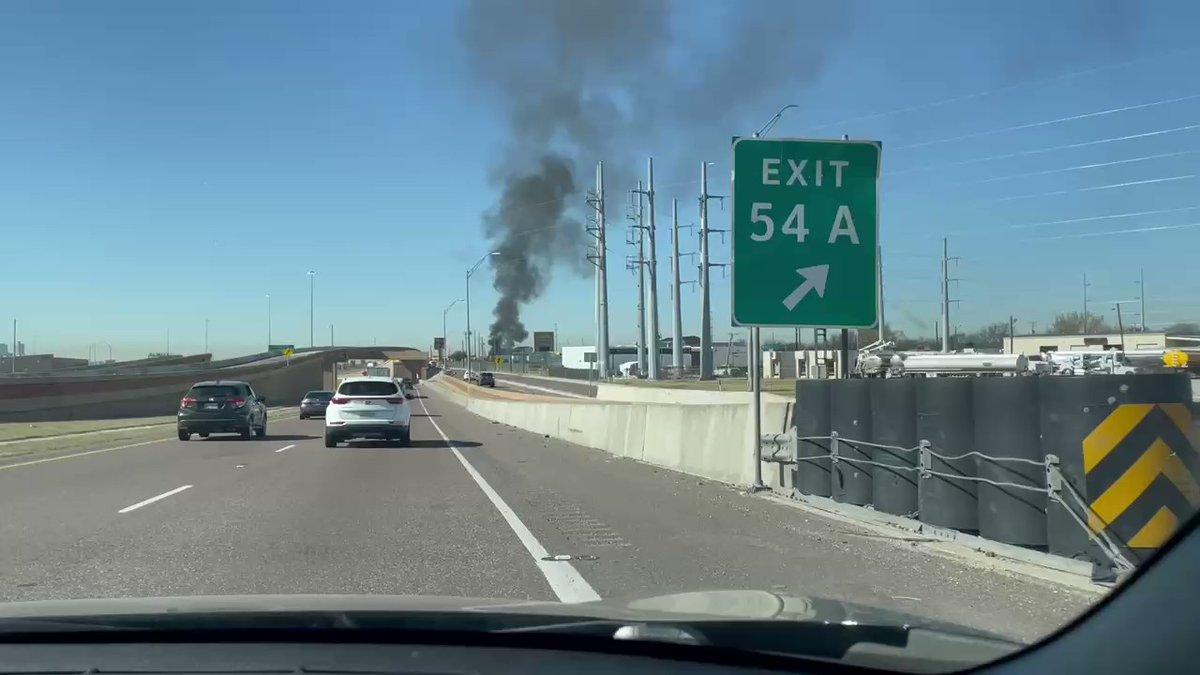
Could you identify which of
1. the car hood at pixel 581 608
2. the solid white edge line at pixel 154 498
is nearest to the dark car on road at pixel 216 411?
the solid white edge line at pixel 154 498

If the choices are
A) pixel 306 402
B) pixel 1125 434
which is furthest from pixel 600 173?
pixel 1125 434

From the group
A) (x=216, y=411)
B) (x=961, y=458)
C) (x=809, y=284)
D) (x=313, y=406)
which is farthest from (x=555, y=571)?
(x=313, y=406)

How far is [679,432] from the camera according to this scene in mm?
17672

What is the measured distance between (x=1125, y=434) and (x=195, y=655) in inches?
254

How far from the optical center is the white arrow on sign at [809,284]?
488 inches

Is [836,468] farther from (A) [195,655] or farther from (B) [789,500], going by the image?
(A) [195,655]

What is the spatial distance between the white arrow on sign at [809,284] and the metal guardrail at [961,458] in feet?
5.37

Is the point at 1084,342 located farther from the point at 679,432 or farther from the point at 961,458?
the point at 961,458

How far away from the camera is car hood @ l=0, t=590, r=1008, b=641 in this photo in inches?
141

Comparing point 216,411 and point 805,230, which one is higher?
point 805,230

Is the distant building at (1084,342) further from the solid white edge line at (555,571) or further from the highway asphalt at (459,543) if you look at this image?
the solid white edge line at (555,571)

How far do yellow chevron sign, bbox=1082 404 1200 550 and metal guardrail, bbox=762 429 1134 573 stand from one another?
151 mm

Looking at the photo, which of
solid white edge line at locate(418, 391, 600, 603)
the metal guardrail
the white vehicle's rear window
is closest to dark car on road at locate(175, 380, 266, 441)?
the white vehicle's rear window

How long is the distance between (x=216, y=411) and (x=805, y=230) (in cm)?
1991
